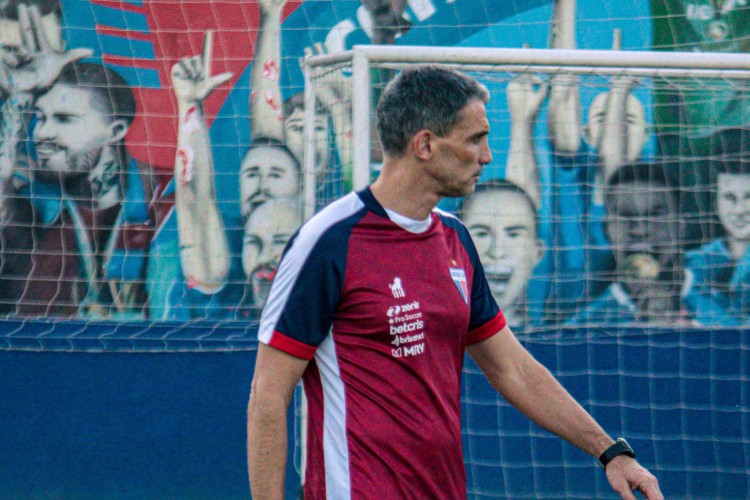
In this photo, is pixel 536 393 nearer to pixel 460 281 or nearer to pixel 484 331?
pixel 484 331

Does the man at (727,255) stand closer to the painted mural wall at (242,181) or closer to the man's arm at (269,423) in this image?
the painted mural wall at (242,181)

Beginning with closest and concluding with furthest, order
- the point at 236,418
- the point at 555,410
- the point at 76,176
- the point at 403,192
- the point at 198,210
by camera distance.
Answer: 1. the point at 403,192
2. the point at 555,410
3. the point at 236,418
4. the point at 76,176
5. the point at 198,210

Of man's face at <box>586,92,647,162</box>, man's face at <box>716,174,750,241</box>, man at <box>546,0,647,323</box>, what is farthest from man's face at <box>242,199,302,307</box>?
man's face at <box>716,174,750,241</box>

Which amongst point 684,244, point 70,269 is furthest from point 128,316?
point 684,244

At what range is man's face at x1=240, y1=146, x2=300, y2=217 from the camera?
6848 mm

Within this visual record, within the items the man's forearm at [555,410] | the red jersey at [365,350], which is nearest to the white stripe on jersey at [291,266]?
the red jersey at [365,350]

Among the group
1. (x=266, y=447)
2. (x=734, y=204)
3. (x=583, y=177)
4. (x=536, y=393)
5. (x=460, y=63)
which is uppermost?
(x=460, y=63)

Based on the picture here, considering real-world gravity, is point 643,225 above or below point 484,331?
above

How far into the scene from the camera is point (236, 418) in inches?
249

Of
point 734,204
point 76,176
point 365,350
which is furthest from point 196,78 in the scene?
point 365,350

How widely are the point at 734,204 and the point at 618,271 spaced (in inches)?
35.5

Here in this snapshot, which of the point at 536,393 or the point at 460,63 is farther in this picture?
the point at 460,63

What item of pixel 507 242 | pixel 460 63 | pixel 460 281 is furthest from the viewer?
pixel 507 242

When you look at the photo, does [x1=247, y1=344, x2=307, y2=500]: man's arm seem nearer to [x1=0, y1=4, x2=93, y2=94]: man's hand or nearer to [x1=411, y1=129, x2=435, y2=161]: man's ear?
[x1=411, y1=129, x2=435, y2=161]: man's ear
